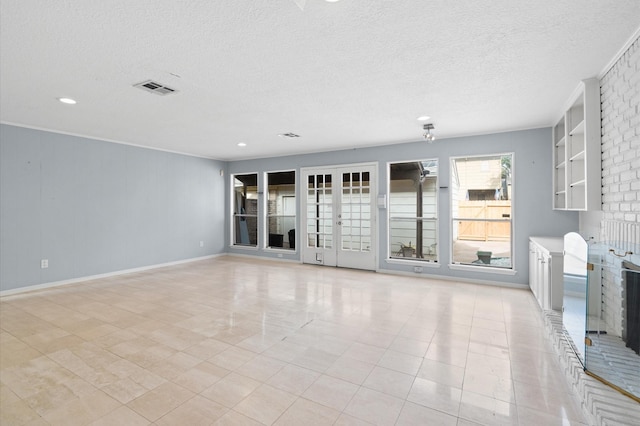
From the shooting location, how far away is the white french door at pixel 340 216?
21.0 feet

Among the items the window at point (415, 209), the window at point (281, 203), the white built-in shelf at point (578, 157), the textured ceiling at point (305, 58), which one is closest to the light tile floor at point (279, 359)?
the white built-in shelf at point (578, 157)

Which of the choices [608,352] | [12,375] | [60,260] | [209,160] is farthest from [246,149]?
[608,352]

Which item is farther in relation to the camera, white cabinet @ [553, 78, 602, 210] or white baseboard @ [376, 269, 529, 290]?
white baseboard @ [376, 269, 529, 290]

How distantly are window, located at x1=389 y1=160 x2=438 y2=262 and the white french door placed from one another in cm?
109

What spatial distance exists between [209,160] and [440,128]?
19.0 feet

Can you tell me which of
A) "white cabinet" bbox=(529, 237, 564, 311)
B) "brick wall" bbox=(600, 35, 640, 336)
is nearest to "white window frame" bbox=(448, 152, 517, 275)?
"white cabinet" bbox=(529, 237, 564, 311)

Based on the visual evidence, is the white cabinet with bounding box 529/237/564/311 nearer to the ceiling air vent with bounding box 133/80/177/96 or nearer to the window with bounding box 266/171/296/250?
the ceiling air vent with bounding box 133/80/177/96

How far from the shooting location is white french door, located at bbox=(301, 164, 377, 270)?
641cm

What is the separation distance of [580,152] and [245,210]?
7935 millimetres

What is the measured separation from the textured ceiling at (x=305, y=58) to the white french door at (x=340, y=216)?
2113mm

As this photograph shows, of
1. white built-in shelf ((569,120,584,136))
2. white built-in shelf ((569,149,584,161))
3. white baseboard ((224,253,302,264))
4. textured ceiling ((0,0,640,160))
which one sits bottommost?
white baseboard ((224,253,302,264))

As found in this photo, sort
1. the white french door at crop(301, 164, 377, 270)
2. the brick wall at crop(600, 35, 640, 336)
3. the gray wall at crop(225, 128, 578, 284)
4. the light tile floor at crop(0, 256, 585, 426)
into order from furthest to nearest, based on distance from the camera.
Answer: the white french door at crop(301, 164, 377, 270) → the gray wall at crop(225, 128, 578, 284) → the brick wall at crop(600, 35, 640, 336) → the light tile floor at crop(0, 256, 585, 426)

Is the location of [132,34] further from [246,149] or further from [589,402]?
[246,149]

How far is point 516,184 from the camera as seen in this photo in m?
5.00
